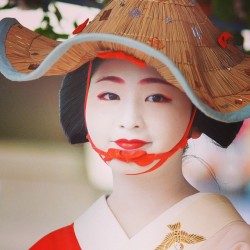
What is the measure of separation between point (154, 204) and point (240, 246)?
0.22m

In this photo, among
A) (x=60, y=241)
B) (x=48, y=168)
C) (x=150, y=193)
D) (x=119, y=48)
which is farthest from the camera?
(x=48, y=168)

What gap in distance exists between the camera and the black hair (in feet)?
5.33

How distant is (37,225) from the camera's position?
1.84 meters

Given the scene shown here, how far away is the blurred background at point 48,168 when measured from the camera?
69.8 inches

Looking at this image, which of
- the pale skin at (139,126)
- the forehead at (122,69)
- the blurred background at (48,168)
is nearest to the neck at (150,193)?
the pale skin at (139,126)

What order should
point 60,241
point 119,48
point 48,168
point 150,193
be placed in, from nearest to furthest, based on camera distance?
point 119,48, point 150,193, point 60,241, point 48,168

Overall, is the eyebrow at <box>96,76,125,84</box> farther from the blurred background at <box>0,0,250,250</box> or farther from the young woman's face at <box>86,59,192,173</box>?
the blurred background at <box>0,0,250,250</box>

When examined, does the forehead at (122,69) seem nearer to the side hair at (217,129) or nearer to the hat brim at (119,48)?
the hat brim at (119,48)

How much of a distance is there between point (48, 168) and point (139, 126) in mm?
478

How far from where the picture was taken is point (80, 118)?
66.9 inches

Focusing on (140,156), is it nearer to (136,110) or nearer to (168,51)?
(136,110)

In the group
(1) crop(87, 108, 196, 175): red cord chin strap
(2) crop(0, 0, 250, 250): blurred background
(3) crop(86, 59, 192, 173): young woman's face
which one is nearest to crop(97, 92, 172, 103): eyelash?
(3) crop(86, 59, 192, 173): young woman's face

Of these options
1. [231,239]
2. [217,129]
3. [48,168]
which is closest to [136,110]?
[217,129]

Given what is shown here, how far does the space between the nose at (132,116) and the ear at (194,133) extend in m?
0.15
